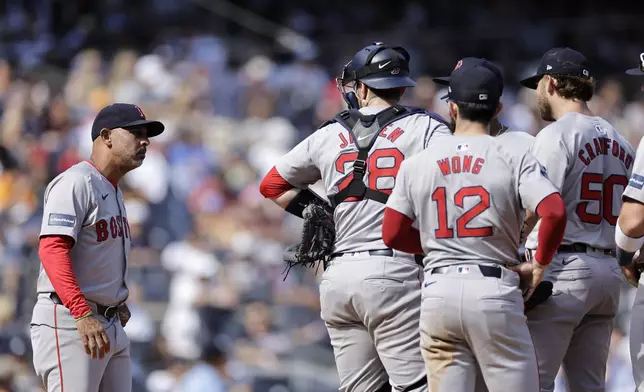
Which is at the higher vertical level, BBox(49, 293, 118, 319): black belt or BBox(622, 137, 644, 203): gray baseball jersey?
BBox(622, 137, 644, 203): gray baseball jersey

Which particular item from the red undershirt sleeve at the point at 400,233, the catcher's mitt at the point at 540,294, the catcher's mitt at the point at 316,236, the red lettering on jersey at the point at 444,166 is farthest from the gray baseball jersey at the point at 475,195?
the catcher's mitt at the point at 316,236

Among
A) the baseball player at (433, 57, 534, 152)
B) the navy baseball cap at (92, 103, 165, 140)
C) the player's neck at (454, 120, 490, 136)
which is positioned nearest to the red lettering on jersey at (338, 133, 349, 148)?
the baseball player at (433, 57, 534, 152)

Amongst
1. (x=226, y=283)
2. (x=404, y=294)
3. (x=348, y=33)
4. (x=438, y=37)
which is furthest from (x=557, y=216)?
(x=348, y=33)

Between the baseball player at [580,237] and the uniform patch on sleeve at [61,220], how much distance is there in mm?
2362

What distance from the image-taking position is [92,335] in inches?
221

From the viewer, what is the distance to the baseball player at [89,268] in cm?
566

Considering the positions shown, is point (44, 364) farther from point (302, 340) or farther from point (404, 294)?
point (302, 340)

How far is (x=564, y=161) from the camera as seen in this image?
5465mm

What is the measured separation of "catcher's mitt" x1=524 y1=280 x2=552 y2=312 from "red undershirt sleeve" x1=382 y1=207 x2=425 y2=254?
0.60 m

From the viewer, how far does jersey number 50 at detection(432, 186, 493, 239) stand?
16.1ft

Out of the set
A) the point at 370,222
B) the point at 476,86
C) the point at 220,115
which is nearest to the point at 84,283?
the point at 370,222

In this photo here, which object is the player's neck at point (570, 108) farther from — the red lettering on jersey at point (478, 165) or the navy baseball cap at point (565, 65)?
the red lettering on jersey at point (478, 165)

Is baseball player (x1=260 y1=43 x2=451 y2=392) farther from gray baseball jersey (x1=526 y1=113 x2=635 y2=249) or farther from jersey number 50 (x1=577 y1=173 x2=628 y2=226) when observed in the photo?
jersey number 50 (x1=577 y1=173 x2=628 y2=226)

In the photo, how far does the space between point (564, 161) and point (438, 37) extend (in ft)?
31.2
